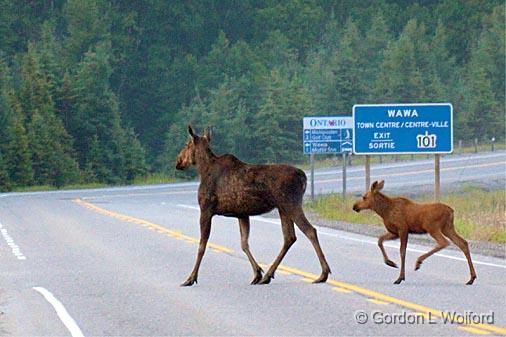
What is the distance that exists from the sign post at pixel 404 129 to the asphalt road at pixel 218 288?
4003mm

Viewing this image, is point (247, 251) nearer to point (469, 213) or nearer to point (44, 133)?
point (469, 213)

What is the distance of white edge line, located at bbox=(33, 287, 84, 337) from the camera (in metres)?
12.6

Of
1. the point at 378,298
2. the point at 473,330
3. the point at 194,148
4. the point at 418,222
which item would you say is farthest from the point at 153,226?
the point at 473,330

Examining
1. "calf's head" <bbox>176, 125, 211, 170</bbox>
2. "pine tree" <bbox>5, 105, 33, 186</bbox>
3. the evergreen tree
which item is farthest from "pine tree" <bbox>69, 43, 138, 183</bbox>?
"calf's head" <bbox>176, 125, 211, 170</bbox>

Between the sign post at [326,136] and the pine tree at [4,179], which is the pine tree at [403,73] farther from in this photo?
the sign post at [326,136]

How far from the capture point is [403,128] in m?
32.2

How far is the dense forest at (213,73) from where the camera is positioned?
72250 millimetres

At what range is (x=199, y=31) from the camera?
324ft

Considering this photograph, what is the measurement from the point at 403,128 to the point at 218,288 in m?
16.7

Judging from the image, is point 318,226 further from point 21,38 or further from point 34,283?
point 21,38

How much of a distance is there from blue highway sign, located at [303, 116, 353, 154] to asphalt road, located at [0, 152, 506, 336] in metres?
12.1

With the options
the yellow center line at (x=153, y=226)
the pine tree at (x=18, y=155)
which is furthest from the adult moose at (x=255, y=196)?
the pine tree at (x=18, y=155)

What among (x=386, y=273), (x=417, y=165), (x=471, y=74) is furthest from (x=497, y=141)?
(x=386, y=273)

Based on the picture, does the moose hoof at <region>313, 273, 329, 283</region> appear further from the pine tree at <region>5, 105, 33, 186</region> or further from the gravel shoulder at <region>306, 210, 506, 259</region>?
the pine tree at <region>5, 105, 33, 186</region>
